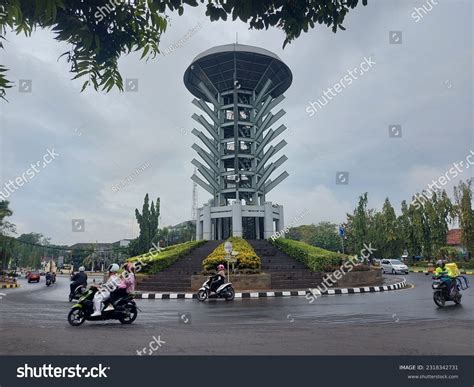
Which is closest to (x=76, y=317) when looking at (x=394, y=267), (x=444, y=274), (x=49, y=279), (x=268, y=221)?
(x=444, y=274)

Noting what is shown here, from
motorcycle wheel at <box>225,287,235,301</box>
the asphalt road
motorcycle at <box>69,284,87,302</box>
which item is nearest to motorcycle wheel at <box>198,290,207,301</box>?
motorcycle wheel at <box>225,287,235,301</box>

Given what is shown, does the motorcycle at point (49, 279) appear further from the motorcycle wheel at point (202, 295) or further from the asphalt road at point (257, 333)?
the asphalt road at point (257, 333)

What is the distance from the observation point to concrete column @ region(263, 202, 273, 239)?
A: 129 ft

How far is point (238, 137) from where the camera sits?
41188mm

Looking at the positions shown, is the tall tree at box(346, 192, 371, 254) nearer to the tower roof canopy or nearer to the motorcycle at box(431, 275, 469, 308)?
the tower roof canopy

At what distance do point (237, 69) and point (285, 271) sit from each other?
89.0ft

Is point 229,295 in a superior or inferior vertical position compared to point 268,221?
inferior

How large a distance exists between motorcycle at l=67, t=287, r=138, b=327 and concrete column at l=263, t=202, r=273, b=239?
30.6 m

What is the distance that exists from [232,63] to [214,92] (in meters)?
4.33

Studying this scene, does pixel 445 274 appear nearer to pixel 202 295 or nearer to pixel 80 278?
pixel 202 295

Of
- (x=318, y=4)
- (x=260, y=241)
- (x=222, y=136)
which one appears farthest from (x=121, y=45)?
(x=222, y=136)

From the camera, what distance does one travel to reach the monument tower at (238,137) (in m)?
40.4

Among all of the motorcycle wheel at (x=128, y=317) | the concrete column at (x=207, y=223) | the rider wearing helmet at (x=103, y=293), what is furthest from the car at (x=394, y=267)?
the rider wearing helmet at (x=103, y=293)
